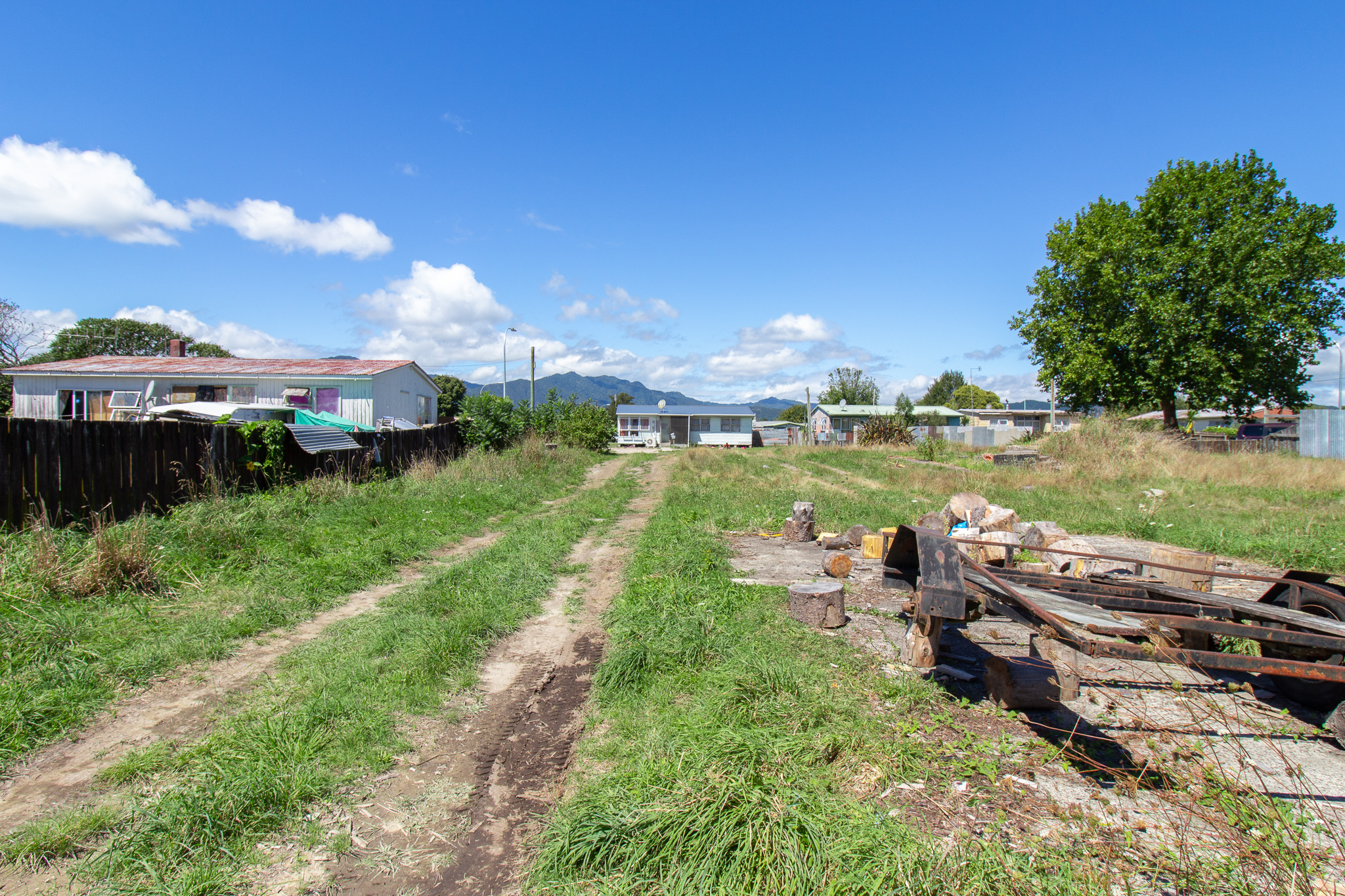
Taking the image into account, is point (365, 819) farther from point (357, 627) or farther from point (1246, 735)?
point (1246, 735)

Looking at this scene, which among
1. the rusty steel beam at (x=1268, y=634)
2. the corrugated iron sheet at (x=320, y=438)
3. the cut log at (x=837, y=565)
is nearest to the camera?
the rusty steel beam at (x=1268, y=634)

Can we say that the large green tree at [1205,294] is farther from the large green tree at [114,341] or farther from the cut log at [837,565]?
the large green tree at [114,341]

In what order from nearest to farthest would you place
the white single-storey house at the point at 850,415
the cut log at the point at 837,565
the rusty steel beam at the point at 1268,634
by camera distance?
the rusty steel beam at the point at 1268,634 < the cut log at the point at 837,565 < the white single-storey house at the point at 850,415

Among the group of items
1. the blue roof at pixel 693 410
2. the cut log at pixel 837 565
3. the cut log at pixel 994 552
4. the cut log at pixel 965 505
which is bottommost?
the cut log at pixel 837 565

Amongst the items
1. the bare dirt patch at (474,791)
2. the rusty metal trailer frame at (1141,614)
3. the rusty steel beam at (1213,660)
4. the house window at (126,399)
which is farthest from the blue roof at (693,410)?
the rusty steel beam at (1213,660)

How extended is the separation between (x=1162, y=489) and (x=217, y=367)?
103ft

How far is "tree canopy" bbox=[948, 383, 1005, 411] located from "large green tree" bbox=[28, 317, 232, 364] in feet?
331

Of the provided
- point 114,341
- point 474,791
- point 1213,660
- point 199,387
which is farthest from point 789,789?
point 114,341

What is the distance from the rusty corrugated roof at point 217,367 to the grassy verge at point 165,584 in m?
14.9

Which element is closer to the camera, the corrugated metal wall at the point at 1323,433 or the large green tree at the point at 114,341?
the corrugated metal wall at the point at 1323,433

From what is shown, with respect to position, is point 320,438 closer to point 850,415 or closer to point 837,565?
point 837,565

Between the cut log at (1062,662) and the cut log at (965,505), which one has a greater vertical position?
the cut log at (965,505)

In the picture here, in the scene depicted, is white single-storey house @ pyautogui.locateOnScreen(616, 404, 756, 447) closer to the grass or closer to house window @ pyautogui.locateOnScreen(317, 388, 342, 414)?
house window @ pyautogui.locateOnScreen(317, 388, 342, 414)

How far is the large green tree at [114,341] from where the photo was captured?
202ft
